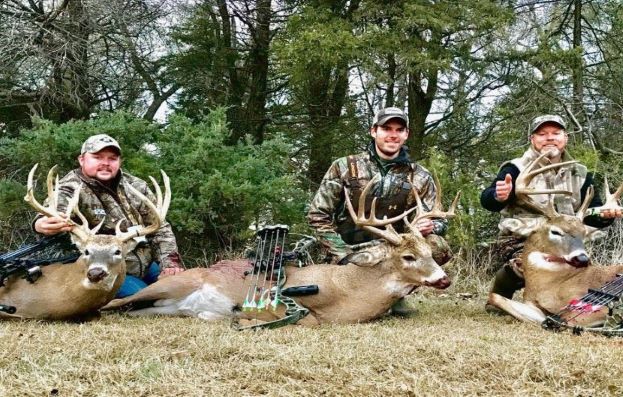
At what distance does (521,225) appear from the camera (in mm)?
5902

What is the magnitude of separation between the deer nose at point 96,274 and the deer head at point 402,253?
1.86 meters

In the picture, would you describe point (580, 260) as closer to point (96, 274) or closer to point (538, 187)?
point (538, 187)

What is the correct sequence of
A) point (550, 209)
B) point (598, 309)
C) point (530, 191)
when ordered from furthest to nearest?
point (530, 191) → point (550, 209) → point (598, 309)

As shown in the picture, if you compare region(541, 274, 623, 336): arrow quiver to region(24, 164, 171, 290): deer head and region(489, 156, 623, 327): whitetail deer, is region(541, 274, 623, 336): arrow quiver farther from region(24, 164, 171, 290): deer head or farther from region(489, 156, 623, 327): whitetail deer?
region(24, 164, 171, 290): deer head

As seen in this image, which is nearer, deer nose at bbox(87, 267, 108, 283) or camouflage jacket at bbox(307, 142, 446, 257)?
deer nose at bbox(87, 267, 108, 283)

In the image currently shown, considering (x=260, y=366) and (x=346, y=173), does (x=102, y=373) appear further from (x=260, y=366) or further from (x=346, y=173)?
(x=346, y=173)

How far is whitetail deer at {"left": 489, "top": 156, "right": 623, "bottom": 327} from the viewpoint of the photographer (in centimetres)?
549

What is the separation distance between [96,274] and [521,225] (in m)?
3.34

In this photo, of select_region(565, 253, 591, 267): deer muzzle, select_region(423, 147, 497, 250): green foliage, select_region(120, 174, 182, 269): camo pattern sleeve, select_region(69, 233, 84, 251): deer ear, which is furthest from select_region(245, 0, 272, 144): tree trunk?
select_region(565, 253, 591, 267): deer muzzle

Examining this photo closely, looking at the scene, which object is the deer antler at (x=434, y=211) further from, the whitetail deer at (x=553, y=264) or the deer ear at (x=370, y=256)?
the whitetail deer at (x=553, y=264)

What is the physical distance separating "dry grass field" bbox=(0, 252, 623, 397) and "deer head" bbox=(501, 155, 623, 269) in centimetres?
87

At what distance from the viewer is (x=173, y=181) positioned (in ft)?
28.7

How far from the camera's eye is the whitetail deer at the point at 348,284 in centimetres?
550

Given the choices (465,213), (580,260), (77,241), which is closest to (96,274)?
(77,241)
